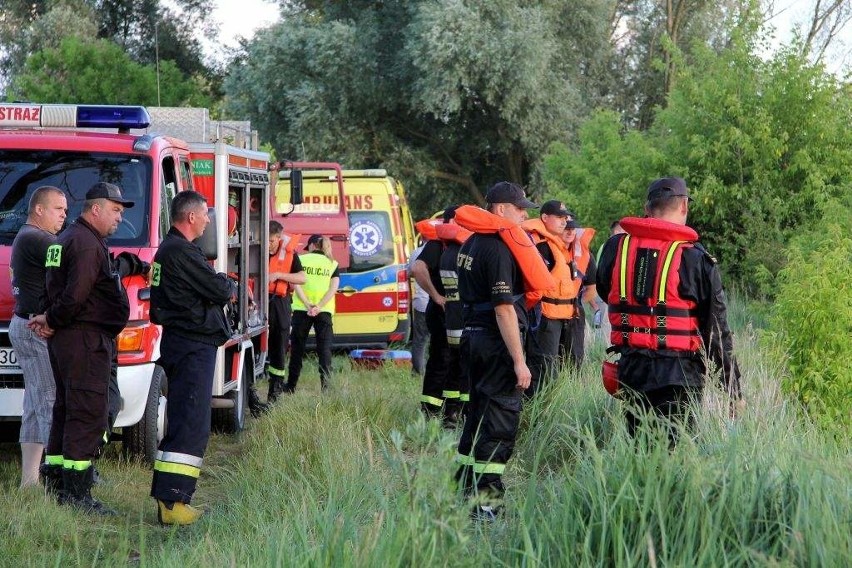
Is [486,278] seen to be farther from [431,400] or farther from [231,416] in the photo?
[231,416]

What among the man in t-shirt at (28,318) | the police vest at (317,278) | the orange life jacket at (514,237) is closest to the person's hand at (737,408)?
the orange life jacket at (514,237)

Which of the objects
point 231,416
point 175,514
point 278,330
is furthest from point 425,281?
point 175,514

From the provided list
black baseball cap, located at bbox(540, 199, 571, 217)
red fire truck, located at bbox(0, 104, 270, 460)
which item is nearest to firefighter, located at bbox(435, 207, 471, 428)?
black baseball cap, located at bbox(540, 199, 571, 217)

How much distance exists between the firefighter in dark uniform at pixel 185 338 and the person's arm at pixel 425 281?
3.21m

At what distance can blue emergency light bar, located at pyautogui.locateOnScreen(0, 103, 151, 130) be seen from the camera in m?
8.95

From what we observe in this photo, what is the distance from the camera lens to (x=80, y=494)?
24.2 feet

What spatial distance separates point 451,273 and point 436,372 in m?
1.01

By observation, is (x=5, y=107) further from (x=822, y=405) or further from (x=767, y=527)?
(x=767, y=527)

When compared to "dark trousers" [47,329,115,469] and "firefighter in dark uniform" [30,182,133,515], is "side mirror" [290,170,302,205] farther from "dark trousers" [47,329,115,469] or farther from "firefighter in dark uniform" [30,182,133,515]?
"dark trousers" [47,329,115,469]

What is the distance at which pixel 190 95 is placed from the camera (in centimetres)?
4272

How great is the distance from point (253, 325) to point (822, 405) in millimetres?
4831

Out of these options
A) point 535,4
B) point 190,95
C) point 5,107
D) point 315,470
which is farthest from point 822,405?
point 190,95

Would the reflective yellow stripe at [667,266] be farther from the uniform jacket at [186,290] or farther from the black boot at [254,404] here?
the black boot at [254,404]

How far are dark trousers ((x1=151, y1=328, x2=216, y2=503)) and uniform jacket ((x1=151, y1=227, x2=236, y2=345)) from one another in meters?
0.09
